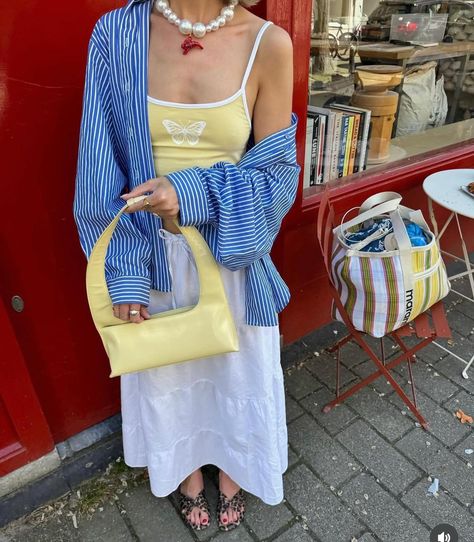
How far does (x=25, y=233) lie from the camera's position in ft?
5.27

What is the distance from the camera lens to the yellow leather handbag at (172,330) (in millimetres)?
1290

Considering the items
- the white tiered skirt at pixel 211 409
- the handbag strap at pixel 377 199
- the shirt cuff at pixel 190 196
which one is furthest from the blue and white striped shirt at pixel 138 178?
the handbag strap at pixel 377 199

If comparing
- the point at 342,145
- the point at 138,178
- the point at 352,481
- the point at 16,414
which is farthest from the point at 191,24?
the point at 352,481

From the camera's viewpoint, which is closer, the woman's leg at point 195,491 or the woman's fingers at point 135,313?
the woman's fingers at point 135,313

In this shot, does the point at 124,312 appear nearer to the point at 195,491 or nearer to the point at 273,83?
the point at 273,83

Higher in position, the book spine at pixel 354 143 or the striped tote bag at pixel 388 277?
the book spine at pixel 354 143

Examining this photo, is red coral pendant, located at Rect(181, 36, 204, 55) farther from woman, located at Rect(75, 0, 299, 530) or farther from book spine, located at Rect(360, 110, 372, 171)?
book spine, located at Rect(360, 110, 372, 171)

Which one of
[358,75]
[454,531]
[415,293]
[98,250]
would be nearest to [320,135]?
[358,75]

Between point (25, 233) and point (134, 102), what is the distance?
691 mm

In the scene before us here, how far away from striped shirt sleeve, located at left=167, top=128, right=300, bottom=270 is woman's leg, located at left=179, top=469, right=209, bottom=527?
1.07 m

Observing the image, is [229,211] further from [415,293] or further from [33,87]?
[415,293]

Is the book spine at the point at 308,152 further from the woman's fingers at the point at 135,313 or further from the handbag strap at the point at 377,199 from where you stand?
the woman's fingers at the point at 135,313

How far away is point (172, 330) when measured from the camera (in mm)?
1314

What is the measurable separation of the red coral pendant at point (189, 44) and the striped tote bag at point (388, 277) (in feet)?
3.44
